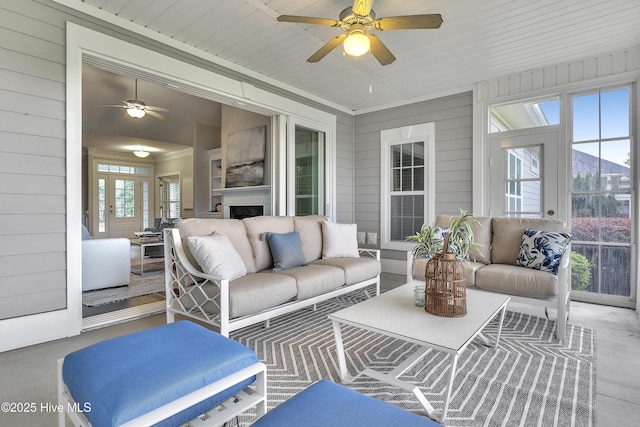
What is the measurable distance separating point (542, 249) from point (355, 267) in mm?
1756

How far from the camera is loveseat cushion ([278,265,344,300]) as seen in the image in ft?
9.31

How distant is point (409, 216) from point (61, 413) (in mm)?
4737

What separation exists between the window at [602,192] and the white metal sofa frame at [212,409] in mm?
4240

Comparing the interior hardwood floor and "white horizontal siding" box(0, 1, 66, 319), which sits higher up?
"white horizontal siding" box(0, 1, 66, 319)

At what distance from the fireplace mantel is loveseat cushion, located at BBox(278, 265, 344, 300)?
79.5 inches

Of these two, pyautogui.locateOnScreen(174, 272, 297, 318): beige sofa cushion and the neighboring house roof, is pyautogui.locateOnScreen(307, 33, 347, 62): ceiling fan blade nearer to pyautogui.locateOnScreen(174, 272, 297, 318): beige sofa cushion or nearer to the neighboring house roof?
pyautogui.locateOnScreen(174, 272, 297, 318): beige sofa cushion

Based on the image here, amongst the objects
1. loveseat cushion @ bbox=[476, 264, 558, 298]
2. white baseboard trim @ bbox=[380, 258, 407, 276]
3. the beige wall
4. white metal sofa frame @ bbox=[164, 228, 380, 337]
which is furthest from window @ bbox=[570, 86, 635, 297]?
the beige wall

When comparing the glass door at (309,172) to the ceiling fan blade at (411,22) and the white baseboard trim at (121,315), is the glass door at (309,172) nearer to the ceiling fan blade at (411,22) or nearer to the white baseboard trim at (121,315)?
the white baseboard trim at (121,315)

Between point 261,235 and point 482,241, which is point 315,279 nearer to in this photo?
point 261,235

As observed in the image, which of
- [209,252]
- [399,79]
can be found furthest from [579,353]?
[399,79]

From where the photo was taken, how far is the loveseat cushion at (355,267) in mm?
3345

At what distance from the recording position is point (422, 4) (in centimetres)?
274

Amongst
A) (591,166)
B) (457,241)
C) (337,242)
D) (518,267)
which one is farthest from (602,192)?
(337,242)

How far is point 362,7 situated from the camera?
2.39m
